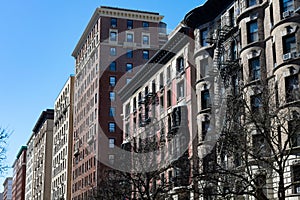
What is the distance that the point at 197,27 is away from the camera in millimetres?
51312

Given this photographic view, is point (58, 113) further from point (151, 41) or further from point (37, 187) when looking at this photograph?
point (151, 41)

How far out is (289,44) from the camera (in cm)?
3719

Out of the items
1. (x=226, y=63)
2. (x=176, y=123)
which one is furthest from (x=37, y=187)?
(x=226, y=63)

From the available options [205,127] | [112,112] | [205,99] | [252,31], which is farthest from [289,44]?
[112,112]

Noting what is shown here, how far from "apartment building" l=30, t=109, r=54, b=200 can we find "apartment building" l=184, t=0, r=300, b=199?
95.9 meters

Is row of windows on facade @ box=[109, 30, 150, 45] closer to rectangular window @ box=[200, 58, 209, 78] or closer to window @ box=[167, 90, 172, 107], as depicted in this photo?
window @ box=[167, 90, 172, 107]

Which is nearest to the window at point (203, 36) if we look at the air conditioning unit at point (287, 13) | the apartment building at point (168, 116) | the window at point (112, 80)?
the apartment building at point (168, 116)

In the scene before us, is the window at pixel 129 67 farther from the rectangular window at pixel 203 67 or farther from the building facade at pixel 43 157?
the building facade at pixel 43 157

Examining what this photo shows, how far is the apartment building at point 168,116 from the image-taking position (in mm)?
45250

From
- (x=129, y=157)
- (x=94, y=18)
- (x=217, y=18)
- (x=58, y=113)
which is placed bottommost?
(x=129, y=157)

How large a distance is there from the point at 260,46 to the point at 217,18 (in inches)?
350

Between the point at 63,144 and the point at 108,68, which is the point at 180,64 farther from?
the point at 63,144

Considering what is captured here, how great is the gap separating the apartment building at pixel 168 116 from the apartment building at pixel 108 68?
2057cm

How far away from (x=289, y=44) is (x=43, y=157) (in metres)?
115
